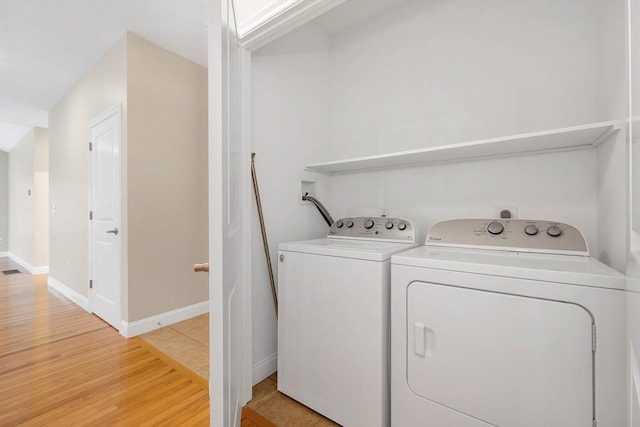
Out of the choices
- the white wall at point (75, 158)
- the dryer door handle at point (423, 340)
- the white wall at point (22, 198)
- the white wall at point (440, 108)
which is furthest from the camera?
the white wall at point (22, 198)

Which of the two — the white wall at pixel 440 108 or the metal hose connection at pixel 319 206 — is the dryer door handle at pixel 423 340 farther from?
the metal hose connection at pixel 319 206

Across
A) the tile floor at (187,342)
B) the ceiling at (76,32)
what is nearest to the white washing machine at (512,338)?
the tile floor at (187,342)

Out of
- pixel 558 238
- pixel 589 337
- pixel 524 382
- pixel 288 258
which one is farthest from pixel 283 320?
pixel 558 238

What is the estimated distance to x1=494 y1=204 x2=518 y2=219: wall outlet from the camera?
4.80 ft

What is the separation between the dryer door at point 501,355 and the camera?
82 cm

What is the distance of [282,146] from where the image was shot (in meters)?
1.82

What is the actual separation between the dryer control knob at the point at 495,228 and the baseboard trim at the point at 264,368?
5.05 ft

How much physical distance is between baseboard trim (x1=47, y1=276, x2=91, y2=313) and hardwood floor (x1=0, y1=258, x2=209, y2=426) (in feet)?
0.98

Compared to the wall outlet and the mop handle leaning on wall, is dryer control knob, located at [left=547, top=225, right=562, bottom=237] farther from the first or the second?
the mop handle leaning on wall

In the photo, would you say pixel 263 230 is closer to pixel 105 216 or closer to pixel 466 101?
pixel 466 101

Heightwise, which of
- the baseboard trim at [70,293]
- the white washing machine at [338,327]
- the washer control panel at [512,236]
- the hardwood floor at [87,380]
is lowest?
the hardwood floor at [87,380]

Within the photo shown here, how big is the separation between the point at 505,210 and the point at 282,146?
56.1 inches

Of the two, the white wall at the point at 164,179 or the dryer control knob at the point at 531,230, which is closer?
the dryer control knob at the point at 531,230

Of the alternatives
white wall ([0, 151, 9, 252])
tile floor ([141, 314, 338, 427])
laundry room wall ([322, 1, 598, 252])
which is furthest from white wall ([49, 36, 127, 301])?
white wall ([0, 151, 9, 252])
